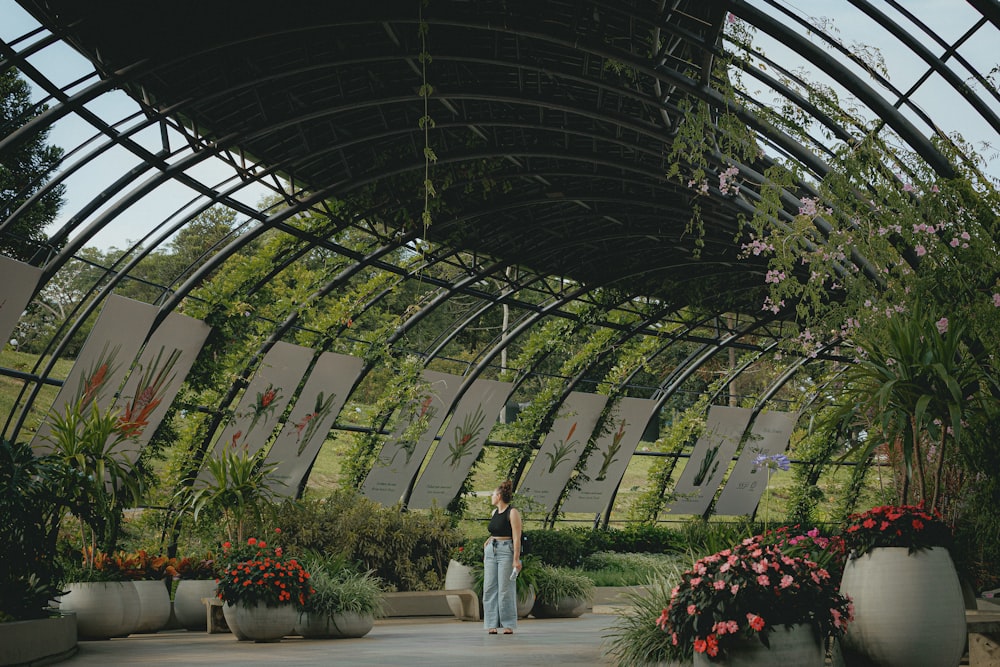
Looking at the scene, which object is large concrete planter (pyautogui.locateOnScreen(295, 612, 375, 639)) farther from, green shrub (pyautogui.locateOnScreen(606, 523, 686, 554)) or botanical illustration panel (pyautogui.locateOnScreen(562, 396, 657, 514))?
green shrub (pyautogui.locateOnScreen(606, 523, 686, 554))

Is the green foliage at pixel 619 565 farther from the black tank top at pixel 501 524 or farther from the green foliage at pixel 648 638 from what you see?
the green foliage at pixel 648 638

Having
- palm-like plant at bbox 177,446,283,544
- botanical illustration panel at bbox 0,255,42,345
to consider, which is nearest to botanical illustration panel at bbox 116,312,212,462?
palm-like plant at bbox 177,446,283,544

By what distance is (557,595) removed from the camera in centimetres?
1166

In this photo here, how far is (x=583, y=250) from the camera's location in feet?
57.5

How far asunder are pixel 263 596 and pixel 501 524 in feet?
7.33

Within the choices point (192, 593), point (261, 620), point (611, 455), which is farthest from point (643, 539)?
point (261, 620)

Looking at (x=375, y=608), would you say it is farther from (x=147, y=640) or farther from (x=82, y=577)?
(x=82, y=577)

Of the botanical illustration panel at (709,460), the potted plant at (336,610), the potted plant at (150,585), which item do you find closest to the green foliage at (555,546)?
the botanical illustration panel at (709,460)

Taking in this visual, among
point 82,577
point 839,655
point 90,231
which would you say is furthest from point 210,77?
point 839,655

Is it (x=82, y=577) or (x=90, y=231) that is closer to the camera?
(x=82, y=577)

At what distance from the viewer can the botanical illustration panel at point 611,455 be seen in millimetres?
21500

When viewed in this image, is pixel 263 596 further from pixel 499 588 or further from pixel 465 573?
pixel 465 573

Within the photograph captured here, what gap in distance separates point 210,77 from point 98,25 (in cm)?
162

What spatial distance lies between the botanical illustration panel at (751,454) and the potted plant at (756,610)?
64.5 feet
